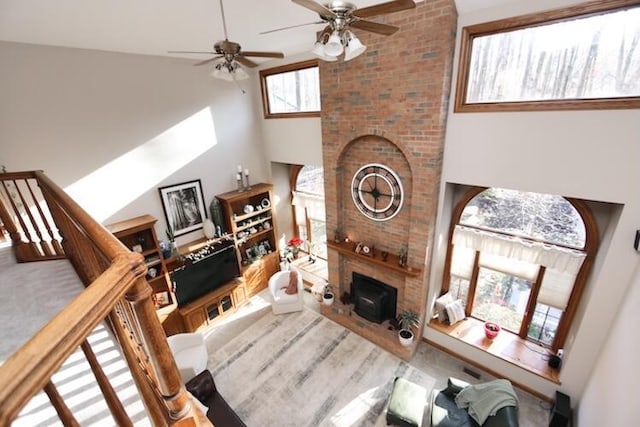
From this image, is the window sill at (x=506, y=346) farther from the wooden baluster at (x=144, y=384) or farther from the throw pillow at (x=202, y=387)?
the wooden baluster at (x=144, y=384)

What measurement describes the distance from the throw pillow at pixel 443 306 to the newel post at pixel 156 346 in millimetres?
4274

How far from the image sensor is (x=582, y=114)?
284cm

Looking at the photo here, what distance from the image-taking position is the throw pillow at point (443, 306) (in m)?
4.59

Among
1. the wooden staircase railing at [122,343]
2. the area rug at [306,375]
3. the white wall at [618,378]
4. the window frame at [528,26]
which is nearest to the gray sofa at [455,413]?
the area rug at [306,375]

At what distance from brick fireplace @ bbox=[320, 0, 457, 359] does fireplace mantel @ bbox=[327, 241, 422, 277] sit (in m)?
0.03

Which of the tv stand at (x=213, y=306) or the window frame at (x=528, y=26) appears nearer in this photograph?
the window frame at (x=528, y=26)

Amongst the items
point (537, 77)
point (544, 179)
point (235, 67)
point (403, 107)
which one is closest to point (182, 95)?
point (235, 67)

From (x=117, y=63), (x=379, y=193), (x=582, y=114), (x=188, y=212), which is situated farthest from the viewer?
(x=188, y=212)

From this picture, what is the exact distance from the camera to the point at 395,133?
12.7 ft

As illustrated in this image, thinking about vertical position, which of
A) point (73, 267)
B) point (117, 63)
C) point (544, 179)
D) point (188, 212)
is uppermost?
point (117, 63)

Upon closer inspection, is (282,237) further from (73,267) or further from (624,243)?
(624,243)

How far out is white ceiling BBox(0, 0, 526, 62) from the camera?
103 inches

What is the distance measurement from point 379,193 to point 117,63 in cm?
422

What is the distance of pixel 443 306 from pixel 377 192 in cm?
215
